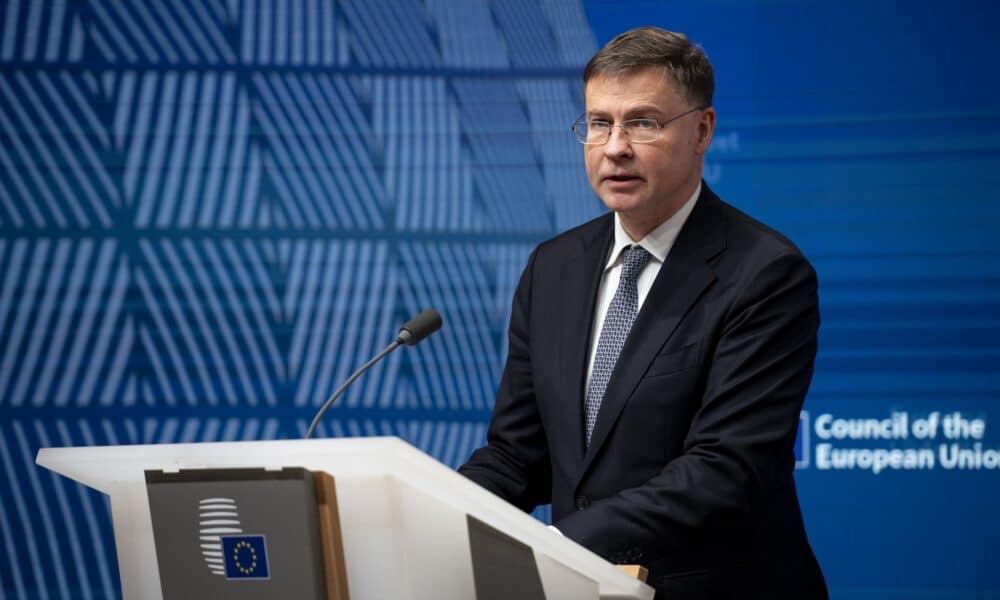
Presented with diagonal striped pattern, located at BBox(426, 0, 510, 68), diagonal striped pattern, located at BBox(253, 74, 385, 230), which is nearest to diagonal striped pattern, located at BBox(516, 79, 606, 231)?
diagonal striped pattern, located at BBox(426, 0, 510, 68)

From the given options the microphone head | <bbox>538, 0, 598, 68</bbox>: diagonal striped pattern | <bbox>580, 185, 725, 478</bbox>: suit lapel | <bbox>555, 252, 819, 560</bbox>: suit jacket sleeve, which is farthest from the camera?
<bbox>538, 0, 598, 68</bbox>: diagonal striped pattern

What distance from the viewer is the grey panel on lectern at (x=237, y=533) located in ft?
4.61

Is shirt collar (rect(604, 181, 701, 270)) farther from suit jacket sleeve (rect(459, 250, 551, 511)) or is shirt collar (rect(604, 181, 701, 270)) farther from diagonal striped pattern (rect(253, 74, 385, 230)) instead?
diagonal striped pattern (rect(253, 74, 385, 230))

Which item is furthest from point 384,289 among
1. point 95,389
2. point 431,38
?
point 95,389

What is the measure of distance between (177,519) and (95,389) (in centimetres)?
290

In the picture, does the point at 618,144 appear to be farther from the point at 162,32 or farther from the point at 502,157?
the point at 162,32

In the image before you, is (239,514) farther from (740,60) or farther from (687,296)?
(740,60)

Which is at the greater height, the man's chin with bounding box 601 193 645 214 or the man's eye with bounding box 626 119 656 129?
the man's eye with bounding box 626 119 656 129

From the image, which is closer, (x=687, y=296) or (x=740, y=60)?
(x=687, y=296)

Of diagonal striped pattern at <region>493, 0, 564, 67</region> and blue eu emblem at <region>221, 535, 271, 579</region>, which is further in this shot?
diagonal striped pattern at <region>493, 0, 564, 67</region>

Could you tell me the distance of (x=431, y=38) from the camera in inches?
155

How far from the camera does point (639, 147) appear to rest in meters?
2.16

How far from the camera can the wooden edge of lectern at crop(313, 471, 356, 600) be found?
1409 millimetres

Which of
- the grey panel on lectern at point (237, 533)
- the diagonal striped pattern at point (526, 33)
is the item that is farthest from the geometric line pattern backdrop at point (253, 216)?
the grey panel on lectern at point (237, 533)
